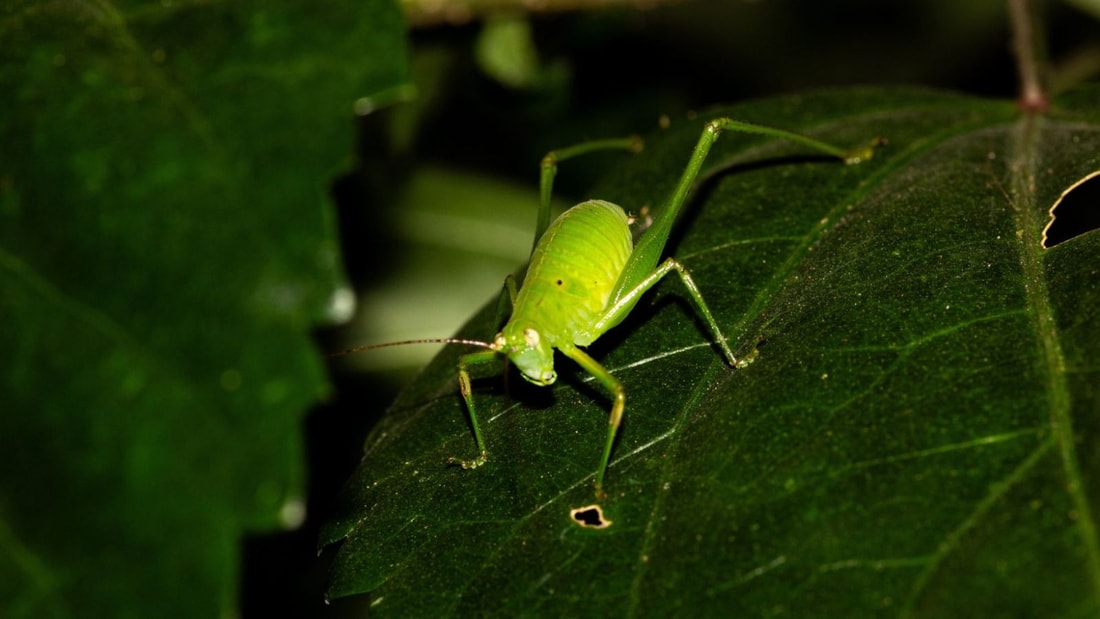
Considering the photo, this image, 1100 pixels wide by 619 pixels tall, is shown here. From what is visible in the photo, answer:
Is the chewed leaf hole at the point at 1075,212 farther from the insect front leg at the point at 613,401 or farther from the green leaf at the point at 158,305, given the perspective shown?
the green leaf at the point at 158,305

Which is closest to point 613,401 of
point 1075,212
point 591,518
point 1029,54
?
point 591,518

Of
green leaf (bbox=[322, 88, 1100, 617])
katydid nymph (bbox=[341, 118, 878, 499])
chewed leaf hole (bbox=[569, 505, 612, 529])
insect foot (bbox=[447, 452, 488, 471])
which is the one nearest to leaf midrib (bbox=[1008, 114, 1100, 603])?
green leaf (bbox=[322, 88, 1100, 617])

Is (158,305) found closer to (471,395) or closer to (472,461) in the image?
(472,461)

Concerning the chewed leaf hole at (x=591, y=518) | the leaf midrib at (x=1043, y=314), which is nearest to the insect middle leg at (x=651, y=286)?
the chewed leaf hole at (x=591, y=518)

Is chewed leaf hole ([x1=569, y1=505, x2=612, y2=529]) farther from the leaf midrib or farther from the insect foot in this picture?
the leaf midrib

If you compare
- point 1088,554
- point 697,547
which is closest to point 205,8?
→ point 697,547
